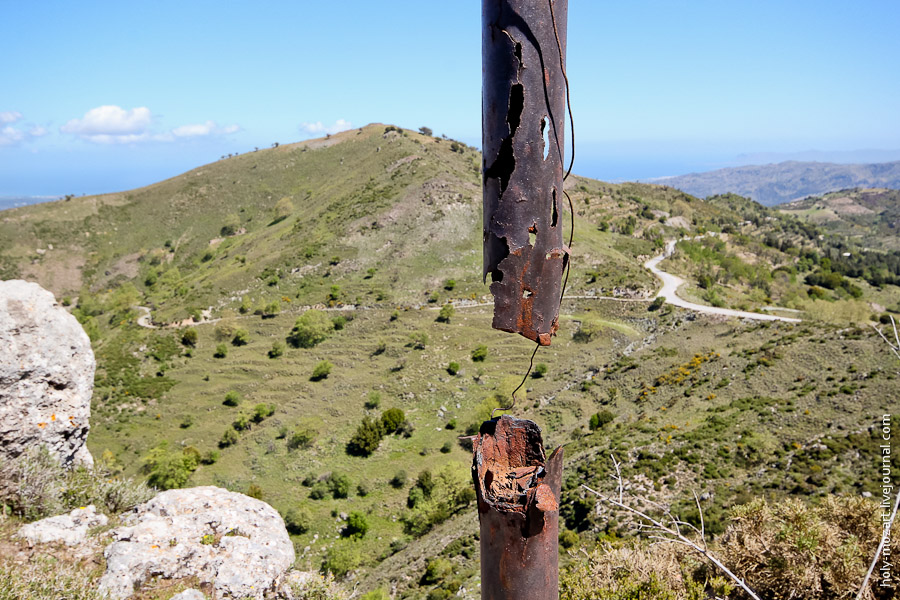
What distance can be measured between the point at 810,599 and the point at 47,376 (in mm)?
14205

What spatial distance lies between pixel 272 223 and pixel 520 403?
5689 cm

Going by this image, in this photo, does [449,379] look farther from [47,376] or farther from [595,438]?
[47,376]

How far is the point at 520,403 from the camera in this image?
33.0 meters

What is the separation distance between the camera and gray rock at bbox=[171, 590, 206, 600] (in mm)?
6664

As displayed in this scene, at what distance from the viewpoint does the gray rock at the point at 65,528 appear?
761 centimetres

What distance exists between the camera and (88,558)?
297 inches

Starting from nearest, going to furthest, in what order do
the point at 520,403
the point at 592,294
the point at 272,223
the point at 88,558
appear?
the point at 88,558
the point at 520,403
the point at 592,294
the point at 272,223

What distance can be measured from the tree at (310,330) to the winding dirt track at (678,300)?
3019cm

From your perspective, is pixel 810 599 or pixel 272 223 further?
pixel 272 223

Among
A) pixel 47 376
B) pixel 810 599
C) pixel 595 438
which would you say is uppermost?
pixel 47 376

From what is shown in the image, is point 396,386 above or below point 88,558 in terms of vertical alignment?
below

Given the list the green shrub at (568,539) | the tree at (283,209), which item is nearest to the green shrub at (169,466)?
the green shrub at (568,539)

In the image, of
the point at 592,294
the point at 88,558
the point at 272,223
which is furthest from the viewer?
the point at 272,223

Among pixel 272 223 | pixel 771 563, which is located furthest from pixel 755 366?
pixel 272 223
